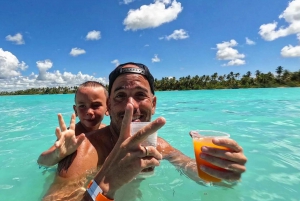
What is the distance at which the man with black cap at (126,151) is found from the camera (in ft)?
5.11

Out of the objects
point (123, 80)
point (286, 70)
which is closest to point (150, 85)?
point (123, 80)

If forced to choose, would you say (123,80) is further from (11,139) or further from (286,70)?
(286,70)

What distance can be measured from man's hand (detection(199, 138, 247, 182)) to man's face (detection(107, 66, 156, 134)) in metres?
1.01

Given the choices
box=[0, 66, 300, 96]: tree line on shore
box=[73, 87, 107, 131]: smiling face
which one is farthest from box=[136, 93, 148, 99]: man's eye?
box=[0, 66, 300, 96]: tree line on shore

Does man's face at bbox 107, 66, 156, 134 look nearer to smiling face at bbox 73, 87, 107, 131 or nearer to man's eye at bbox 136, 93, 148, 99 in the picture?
man's eye at bbox 136, 93, 148, 99

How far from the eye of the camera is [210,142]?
63.7 inches

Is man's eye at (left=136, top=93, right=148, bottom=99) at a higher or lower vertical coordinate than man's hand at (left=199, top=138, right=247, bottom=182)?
higher

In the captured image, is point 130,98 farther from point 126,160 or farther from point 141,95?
point 126,160

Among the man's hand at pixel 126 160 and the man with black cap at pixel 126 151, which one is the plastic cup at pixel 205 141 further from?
the man's hand at pixel 126 160

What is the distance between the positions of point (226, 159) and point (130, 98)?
124cm

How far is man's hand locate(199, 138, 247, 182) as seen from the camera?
1.56 m

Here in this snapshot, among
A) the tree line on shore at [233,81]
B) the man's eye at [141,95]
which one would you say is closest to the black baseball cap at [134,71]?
the man's eye at [141,95]

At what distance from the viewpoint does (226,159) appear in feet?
5.25

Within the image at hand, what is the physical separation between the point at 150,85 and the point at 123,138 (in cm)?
128
